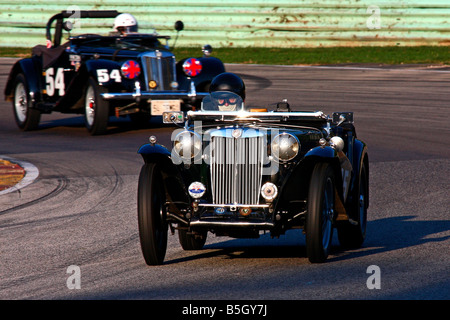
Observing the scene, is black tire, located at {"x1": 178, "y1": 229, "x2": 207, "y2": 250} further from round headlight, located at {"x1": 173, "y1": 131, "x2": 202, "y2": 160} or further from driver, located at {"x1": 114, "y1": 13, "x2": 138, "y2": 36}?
driver, located at {"x1": 114, "y1": 13, "x2": 138, "y2": 36}

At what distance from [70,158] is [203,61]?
12.1ft

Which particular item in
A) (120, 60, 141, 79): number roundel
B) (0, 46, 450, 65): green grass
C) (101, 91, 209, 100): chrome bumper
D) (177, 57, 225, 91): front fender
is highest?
(120, 60, 141, 79): number roundel

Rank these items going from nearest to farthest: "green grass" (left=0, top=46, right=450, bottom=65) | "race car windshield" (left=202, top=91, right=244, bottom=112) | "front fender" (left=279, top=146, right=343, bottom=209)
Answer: "front fender" (left=279, top=146, right=343, bottom=209), "race car windshield" (left=202, top=91, right=244, bottom=112), "green grass" (left=0, top=46, right=450, bottom=65)

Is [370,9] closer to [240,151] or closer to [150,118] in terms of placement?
[150,118]

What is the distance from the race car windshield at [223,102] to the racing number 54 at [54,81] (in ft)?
25.8

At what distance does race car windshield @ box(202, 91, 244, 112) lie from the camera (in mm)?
7586

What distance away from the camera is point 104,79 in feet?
46.3

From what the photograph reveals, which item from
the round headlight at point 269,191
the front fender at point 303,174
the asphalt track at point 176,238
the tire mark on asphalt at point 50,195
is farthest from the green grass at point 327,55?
the round headlight at point 269,191

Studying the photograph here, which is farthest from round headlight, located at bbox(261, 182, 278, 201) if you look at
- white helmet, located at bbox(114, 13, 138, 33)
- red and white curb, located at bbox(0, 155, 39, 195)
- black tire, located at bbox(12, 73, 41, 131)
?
white helmet, located at bbox(114, 13, 138, 33)

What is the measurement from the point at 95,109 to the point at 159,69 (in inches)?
48.7

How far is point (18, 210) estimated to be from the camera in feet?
30.0

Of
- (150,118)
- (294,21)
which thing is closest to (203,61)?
(150,118)

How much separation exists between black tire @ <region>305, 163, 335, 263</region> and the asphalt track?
4.4 inches

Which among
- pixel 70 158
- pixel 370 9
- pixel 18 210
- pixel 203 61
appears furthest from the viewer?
pixel 370 9
